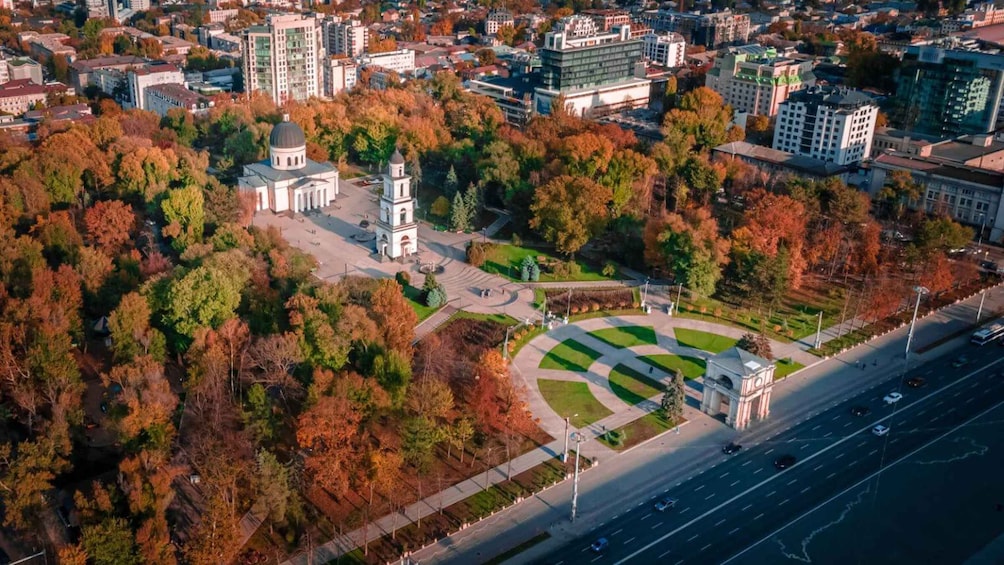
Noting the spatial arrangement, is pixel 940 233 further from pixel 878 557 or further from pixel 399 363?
pixel 399 363

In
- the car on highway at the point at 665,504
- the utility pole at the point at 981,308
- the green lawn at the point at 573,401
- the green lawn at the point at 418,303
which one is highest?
the utility pole at the point at 981,308

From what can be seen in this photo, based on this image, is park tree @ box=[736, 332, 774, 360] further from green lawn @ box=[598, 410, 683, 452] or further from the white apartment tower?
the white apartment tower

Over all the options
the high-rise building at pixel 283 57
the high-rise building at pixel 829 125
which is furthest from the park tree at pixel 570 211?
the high-rise building at pixel 283 57

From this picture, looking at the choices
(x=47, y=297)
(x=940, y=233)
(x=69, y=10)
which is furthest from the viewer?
(x=69, y=10)

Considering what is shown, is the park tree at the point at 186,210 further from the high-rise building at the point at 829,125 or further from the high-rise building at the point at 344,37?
the high-rise building at the point at 344,37

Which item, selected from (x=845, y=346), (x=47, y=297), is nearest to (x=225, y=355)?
(x=47, y=297)

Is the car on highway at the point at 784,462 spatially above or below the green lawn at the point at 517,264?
below
